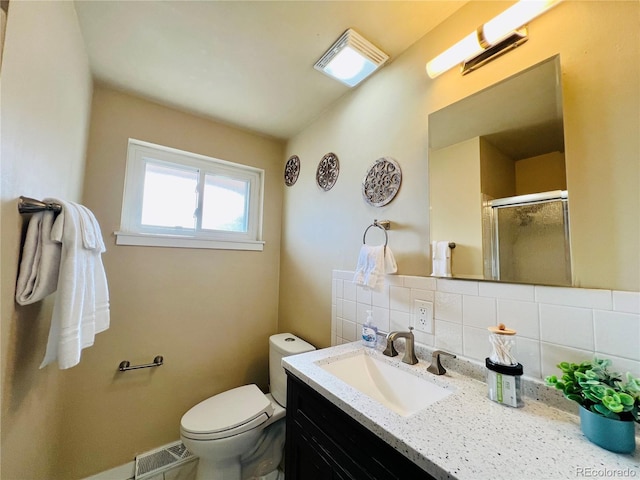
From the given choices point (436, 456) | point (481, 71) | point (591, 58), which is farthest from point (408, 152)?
point (436, 456)

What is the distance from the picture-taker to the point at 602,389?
560 mm

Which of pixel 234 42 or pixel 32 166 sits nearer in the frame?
pixel 32 166

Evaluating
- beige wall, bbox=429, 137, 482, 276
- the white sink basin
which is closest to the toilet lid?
the white sink basin

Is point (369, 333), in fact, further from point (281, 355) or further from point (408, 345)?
point (281, 355)

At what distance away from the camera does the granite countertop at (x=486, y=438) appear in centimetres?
50

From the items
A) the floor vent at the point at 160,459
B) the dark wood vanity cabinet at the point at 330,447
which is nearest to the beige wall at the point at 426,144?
the dark wood vanity cabinet at the point at 330,447

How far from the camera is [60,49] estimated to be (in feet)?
3.07

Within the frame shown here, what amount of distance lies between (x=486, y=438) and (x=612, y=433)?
9.7 inches

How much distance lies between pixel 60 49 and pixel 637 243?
6.29 feet

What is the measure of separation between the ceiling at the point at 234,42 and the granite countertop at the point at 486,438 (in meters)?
1.45

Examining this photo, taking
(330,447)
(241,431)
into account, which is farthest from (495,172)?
(241,431)

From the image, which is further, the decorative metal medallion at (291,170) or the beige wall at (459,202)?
the decorative metal medallion at (291,170)

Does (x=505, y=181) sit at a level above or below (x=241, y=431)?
above

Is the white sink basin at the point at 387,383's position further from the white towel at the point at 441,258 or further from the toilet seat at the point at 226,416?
the toilet seat at the point at 226,416
